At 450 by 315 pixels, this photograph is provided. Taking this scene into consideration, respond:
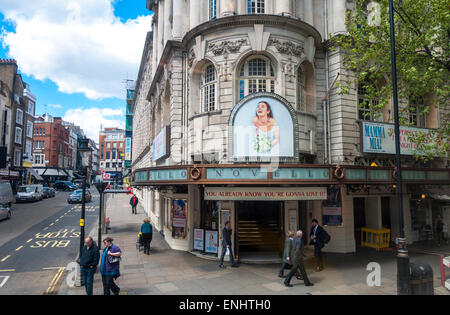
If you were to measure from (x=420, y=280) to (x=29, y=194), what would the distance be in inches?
1627

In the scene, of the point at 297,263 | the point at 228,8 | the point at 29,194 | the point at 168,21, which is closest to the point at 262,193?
the point at 297,263

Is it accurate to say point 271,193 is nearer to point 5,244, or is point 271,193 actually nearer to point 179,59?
point 179,59

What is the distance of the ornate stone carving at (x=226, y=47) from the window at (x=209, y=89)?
3.41 ft

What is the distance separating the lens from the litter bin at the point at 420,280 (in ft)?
27.2

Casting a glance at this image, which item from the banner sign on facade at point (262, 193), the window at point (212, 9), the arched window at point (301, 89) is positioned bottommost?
the banner sign on facade at point (262, 193)

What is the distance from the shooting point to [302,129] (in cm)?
1484

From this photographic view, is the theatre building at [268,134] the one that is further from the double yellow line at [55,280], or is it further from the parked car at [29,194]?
the parked car at [29,194]

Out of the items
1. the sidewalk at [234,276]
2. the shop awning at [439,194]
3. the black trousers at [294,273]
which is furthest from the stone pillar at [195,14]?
the shop awning at [439,194]

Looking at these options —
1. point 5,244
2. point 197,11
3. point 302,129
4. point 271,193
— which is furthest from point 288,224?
point 5,244

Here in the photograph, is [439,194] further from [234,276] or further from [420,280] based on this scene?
[234,276]

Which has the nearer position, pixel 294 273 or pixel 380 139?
pixel 294 273

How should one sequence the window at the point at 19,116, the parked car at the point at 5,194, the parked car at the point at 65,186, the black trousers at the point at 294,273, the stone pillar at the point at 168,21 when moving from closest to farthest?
the black trousers at the point at 294,273 < the stone pillar at the point at 168,21 < the parked car at the point at 5,194 < the window at the point at 19,116 < the parked car at the point at 65,186

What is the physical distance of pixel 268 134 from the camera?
12453 millimetres
